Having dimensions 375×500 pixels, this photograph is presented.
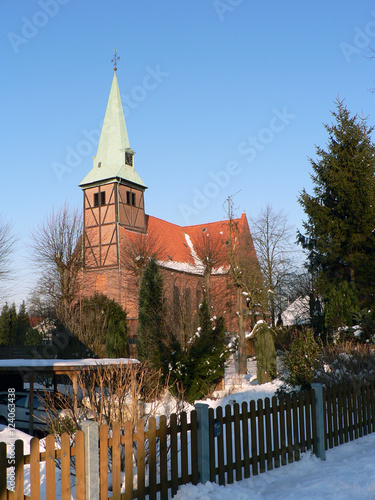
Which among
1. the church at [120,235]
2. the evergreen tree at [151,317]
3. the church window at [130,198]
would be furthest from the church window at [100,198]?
the evergreen tree at [151,317]

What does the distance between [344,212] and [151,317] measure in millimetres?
10319

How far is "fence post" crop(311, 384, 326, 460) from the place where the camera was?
282 inches

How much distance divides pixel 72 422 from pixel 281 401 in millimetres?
3211

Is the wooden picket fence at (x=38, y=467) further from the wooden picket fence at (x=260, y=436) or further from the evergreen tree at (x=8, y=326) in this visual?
the evergreen tree at (x=8, y=326)

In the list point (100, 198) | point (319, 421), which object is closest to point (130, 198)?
point (100, 198)

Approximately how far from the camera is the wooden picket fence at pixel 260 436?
5.82 metres

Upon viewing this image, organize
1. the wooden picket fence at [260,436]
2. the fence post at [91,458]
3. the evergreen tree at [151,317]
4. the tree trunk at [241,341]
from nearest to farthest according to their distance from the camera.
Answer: the fence post at [91,458], the wooden picket fence at [260,436], the evergreen tree at [151,317], the tree trunk at [241,341]

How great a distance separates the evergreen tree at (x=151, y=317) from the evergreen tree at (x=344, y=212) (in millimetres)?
7402

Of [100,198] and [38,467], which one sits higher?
[100,198]

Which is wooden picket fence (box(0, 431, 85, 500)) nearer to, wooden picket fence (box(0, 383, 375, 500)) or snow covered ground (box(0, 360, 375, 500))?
wooden picket fence (box(0, 383, 375, 500))

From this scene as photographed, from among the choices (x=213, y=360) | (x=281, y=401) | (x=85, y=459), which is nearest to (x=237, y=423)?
(x=281, y=401)

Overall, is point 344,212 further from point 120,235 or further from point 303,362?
point 120,235

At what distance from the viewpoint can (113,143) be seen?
41406mm

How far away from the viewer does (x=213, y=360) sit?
16.7 m
